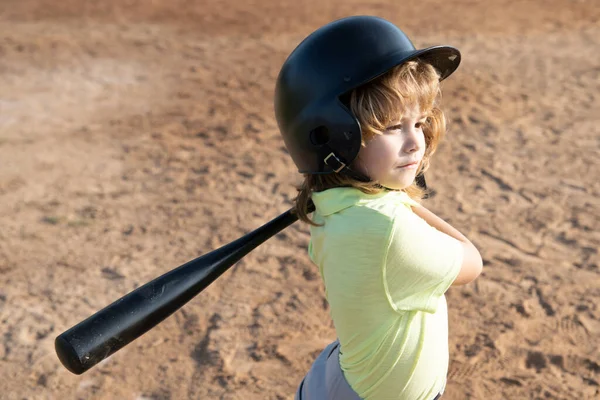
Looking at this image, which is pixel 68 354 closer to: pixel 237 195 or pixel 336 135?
pixel 336 135

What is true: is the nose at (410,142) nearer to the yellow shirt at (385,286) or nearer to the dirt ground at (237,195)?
the yellow shirt at (385,286)

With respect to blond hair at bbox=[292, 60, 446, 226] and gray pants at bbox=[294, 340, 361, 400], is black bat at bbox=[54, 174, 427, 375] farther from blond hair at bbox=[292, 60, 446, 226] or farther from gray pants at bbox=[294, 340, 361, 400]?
gray pants at bbox=[294, 340, 361, 400]

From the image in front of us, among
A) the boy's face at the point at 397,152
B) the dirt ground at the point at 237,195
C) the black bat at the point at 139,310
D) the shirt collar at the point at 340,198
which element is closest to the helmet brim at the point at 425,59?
the boy's face at the point at 397,152

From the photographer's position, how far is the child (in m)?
1.98

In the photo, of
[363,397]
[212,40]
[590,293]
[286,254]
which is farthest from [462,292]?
[212,40]

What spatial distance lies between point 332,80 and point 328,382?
88 cm

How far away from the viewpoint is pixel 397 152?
2.09m

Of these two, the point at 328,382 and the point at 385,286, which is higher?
the point at 385,286

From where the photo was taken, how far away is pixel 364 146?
6.97 feet

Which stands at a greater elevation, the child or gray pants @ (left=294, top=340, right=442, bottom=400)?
the child

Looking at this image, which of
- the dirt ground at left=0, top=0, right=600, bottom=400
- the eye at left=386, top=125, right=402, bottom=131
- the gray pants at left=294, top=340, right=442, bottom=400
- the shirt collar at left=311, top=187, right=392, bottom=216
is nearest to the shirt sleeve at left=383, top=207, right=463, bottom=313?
the shirt collar at left=311, top=187, right=392, bottom=216

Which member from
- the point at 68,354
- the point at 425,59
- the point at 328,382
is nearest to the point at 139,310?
the point at 68,354

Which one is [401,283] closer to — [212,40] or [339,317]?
[339,317]

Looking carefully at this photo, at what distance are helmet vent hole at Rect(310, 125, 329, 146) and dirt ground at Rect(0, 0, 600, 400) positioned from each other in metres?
1.72
